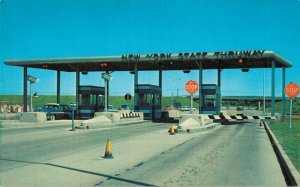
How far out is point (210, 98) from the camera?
36344 mm

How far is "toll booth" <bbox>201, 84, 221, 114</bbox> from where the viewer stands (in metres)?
35.6

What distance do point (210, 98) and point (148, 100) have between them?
24.4 ft

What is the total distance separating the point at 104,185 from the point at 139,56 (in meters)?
31.0

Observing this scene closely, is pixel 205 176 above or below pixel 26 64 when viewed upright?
below

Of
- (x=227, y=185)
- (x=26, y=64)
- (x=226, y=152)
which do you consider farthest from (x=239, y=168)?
(x=26, y=64)

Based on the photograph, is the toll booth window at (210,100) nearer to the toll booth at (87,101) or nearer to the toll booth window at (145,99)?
the toll booth window at (145,99)

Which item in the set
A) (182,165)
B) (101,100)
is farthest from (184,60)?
(182,165)

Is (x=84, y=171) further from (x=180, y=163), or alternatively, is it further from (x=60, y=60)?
(x=60, y=60)

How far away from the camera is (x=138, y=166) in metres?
10.5

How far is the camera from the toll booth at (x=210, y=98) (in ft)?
117

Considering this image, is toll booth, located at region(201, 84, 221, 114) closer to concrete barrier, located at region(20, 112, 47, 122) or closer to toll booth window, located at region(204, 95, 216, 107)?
toll booth window, located at region(204, 95, 216, 107)

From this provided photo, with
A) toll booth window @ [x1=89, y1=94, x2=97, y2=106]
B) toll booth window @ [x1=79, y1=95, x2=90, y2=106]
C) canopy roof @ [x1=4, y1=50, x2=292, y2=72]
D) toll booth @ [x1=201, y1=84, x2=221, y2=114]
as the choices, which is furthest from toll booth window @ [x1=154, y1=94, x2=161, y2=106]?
toll booth @ [x1=201, y1=84, x2=221, y2=114]

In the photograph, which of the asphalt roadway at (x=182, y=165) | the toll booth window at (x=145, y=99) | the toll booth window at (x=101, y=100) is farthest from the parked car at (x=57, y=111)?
the asphalt roadway at (x=182, y=165)

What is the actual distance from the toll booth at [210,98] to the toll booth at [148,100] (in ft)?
21.3
